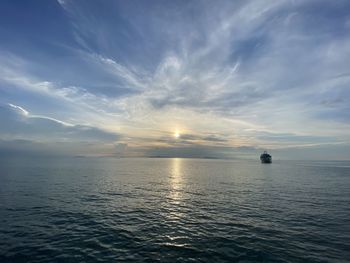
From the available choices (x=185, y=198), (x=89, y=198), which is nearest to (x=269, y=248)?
(x=185, y=198)

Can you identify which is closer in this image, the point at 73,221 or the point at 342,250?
the point at 342,250

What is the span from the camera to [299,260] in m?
23.8

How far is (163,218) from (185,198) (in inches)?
786

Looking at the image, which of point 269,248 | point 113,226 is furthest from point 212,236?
point 113,226

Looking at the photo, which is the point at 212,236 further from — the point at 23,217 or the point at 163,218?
the point at 23,217

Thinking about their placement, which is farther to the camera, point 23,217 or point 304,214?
point 304,214

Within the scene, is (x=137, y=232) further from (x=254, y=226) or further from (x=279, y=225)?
(x=279, y=225)

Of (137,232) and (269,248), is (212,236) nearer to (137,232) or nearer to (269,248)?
(269,248)

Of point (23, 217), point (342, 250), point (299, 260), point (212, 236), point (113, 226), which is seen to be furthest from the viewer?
point (23, 217)

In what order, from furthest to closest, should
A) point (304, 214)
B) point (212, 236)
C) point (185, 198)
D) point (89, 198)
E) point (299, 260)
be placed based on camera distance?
point (185, 198), point (89, 198), point (304, 214), point (212, 236), point (299, 260)

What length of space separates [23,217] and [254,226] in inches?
1373

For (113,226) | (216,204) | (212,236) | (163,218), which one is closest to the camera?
(212,236)

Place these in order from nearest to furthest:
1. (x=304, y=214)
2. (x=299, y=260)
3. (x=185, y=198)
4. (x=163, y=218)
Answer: (x=299, y=260) < (x=163, y=218) < (x=304, y=214) < (x=185, y=198)

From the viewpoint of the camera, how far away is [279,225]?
35562 mm
